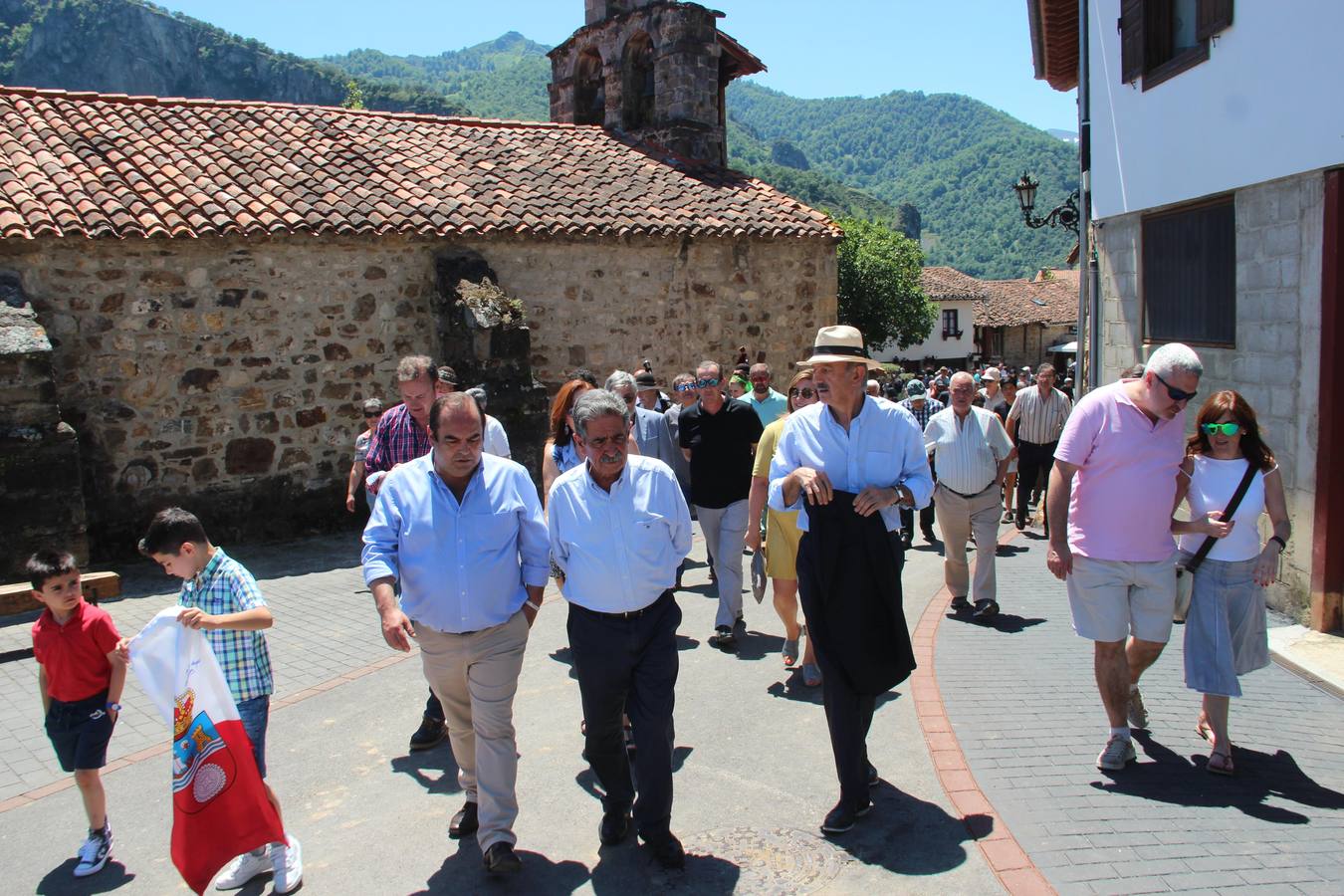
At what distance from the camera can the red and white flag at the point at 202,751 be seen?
12.0 ft

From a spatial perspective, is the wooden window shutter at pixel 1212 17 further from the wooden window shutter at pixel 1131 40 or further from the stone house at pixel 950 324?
the stone house at pixel 950 324

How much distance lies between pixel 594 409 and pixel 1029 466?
27.0 ft

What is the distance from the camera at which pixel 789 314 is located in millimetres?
16078

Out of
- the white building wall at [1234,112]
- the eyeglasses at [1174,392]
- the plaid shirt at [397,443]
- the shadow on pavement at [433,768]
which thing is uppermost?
the white building wall at [1234,112]

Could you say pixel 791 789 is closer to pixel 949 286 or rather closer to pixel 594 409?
pixel 594 409

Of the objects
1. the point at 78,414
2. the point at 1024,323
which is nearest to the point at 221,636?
the point at 78,414

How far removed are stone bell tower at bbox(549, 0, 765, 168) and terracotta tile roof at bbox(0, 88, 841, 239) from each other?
120 cm

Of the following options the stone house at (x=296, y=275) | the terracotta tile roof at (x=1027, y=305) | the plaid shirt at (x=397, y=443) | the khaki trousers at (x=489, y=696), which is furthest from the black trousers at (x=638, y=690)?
the terracotta tile roof at (x=1027, y=305)

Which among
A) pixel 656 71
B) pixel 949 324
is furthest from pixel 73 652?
pixel 949 324

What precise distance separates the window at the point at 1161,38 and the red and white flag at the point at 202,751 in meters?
8.39

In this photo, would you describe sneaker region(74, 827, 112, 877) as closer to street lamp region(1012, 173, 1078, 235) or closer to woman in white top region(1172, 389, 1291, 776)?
woman in white top region(1172, 389, 1291, 776)

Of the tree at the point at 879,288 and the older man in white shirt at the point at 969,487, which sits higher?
the tree at the point at 879,288

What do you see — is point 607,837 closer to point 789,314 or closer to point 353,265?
point 353,265

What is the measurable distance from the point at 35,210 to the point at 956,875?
1026 centimetres
